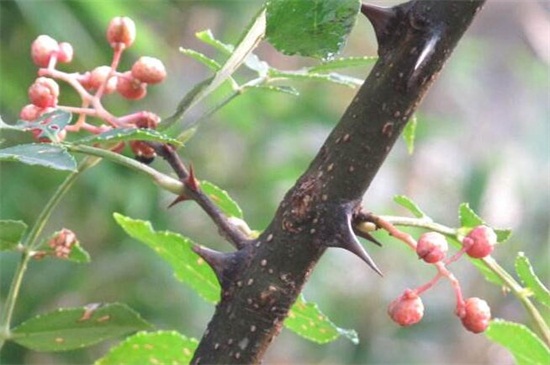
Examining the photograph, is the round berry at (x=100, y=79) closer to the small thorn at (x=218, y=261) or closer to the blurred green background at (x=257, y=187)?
the small thorn at (x=218, y=261)

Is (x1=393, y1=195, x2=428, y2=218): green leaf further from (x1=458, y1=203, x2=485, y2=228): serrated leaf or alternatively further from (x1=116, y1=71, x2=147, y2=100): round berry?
(x1=116, y1=71, x2=147, y2=100): round berry

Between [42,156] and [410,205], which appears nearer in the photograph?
[42,156]

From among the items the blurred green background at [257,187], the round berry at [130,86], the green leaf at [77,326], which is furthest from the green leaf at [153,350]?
the blurred green background at [257,187]

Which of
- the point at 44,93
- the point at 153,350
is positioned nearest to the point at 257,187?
the point at 153,350

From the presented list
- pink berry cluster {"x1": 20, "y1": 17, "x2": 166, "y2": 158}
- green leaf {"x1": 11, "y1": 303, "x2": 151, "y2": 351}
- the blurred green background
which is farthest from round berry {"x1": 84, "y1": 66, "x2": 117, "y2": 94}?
the blurred green background

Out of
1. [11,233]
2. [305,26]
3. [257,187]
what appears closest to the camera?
[305,26]

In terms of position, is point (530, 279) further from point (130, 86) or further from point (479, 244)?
point (130, 86)
